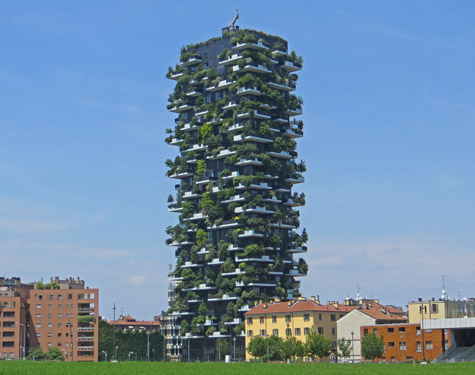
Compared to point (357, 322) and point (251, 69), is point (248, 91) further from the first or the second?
point (357, 322)

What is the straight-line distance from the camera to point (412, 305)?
166 meters

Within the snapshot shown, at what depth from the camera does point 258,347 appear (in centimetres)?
16375

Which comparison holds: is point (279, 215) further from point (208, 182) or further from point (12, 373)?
point (12, 373)

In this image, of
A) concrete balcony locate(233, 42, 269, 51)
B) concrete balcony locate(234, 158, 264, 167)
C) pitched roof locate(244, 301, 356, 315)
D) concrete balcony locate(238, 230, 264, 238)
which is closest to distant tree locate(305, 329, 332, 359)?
pitched roof locate(244, 301, 356, 315)

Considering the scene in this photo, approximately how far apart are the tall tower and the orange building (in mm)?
28688

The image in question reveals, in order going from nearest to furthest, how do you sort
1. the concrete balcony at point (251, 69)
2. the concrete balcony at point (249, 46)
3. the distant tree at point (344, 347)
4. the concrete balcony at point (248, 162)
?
the distant tree at point (344, 347) → the concrete balcony at point (248, 162) → the concrete balcony at point (251, 69) → the concrete balcony at point (249, 46)

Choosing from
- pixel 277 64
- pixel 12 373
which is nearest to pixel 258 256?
pixel 277 64

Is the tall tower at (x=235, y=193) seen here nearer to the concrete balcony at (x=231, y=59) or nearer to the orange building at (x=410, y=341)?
the concrete balcony at (x=231, y=59)

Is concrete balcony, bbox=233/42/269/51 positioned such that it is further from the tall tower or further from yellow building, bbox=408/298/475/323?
yellow building, bbox=408/298/475/323

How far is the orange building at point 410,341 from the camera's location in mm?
151625

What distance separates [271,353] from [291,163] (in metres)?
47.9

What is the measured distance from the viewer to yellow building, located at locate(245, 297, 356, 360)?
547 feet

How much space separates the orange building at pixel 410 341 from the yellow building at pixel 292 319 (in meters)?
9.76

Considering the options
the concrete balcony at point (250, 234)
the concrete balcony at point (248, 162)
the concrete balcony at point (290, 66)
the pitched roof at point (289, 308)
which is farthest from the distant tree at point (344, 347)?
the concrete balcony at point (290, 66)
